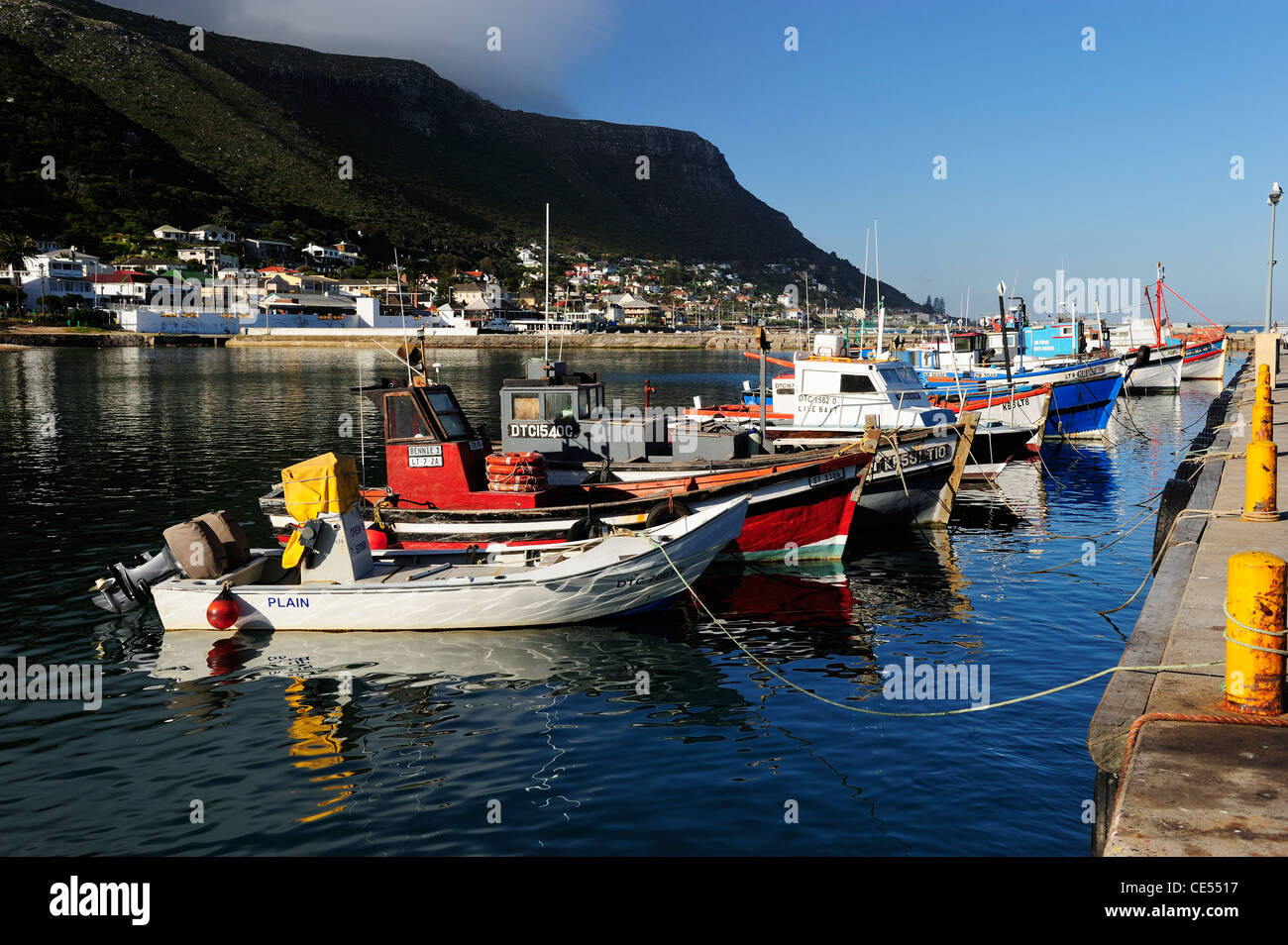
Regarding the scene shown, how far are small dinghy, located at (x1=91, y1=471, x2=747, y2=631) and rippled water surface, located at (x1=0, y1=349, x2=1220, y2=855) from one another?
0.39 metres

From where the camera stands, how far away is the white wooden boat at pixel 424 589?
13.3 meters

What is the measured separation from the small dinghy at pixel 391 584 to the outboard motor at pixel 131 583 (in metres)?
0.03

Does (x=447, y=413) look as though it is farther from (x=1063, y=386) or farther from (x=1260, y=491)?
(x=1063, y=386)

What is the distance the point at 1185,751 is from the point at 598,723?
6.47m

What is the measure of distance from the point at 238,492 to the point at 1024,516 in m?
22.3

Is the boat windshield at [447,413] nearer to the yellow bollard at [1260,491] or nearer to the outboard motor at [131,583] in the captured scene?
the outboard motor at [131,583]

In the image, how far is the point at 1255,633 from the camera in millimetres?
6312

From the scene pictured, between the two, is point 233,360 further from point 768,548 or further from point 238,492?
point 768,548

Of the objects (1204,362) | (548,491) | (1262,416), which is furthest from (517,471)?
(1204,362)

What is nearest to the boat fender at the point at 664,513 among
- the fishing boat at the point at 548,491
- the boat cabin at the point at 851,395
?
the fishing boat at the point at 548,491

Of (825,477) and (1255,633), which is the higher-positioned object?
(825,477)

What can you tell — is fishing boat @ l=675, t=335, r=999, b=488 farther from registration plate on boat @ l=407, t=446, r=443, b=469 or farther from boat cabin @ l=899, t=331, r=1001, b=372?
boat cabin @ l=899, t=331, r=1001, b=372
